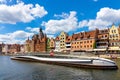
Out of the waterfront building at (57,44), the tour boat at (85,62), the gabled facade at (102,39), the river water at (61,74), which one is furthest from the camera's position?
the waterfront building at (57,44)

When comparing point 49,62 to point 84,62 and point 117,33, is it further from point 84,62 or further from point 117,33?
point 117,33

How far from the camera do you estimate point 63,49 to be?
152m

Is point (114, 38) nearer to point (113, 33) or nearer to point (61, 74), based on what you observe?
point (113, 33)

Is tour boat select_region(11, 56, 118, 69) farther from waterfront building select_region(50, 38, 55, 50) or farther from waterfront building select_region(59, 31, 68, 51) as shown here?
waterfront building select_region(50, 38, 55, 50)

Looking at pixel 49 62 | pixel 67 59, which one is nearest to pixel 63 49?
pixel 49 62

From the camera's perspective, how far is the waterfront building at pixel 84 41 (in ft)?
406

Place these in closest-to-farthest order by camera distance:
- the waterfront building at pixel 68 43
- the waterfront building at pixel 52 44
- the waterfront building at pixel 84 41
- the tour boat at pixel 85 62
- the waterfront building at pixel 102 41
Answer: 1. the tour boat at pixel 85 62
2. the waterfront building at pixel 102 41
3. the waterfront building at pixel 84 41
4. the waterfront building at pixel 68 43
5. the waterfront building at pixel 52 44

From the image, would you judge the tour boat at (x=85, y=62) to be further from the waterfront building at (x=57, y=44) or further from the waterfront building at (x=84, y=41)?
the waterfront building at (x=57, y=44)

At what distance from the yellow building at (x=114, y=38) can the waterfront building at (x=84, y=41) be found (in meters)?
10.2

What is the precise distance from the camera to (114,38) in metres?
115

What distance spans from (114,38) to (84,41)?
2110cm

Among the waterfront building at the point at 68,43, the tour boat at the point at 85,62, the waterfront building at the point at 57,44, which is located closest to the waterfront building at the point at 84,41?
the waterfront building at the point at 68,43

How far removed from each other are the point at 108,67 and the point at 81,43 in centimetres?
7859

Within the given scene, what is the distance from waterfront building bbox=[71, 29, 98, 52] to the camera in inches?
4877
